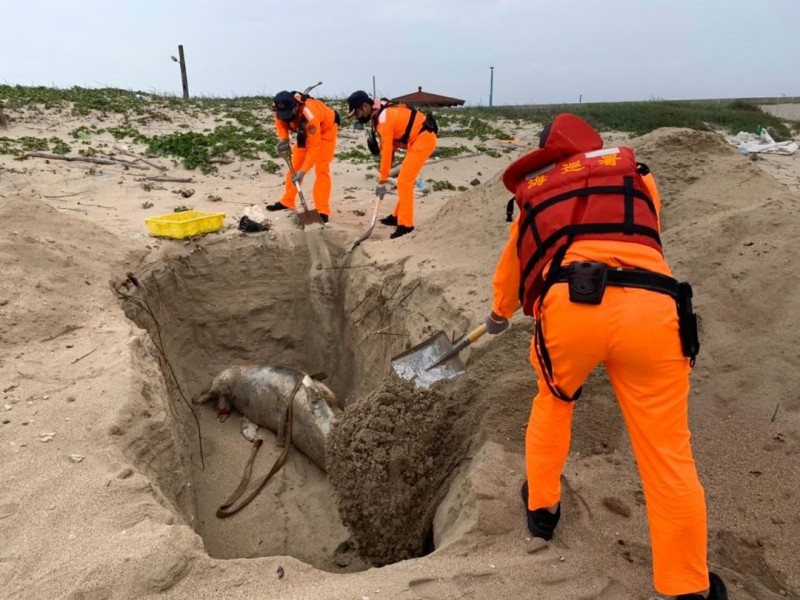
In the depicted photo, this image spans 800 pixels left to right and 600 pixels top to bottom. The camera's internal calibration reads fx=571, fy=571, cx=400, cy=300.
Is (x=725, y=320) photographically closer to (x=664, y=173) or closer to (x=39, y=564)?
(x=664, y=173)

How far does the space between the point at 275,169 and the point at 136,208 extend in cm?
313

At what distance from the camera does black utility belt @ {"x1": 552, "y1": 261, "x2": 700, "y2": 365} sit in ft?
6.85

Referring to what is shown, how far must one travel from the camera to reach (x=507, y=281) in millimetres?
2803

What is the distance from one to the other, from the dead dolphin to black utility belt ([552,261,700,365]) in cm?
331

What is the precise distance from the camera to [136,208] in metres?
7.74

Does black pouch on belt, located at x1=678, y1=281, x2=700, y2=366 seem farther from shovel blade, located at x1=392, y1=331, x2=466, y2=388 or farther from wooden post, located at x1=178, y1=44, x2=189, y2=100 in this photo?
wooden post, located at x1=178, y1=44, x2=189, y2=100

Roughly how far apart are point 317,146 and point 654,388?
6.26 meters

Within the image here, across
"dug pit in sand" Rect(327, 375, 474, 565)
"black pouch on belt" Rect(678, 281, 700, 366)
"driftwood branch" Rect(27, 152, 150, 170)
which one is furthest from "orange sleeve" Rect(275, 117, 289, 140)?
"black pouch on belt" Rect(678, 281, 700, 366)

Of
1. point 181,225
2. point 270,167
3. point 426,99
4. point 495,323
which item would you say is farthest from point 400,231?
point 426,99

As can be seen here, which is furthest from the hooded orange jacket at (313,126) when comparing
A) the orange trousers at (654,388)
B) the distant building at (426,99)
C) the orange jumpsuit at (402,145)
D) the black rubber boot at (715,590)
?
the distant building at (426,99)

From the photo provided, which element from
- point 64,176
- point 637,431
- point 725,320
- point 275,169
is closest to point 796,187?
point 725,320

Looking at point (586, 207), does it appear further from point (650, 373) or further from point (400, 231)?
point (400, 231)

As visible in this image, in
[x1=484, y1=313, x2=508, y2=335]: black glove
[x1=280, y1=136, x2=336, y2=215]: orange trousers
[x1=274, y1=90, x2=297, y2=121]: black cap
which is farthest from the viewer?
[x1=280, y1=136, x2=336, y2=215]: orange trousers

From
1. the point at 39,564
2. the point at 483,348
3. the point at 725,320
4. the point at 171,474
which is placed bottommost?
the point at 171,474
